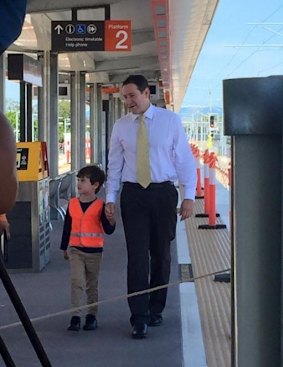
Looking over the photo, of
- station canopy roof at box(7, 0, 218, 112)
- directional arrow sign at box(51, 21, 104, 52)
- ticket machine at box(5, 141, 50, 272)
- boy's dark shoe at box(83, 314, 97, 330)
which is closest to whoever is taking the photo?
boy's dark shoe at box(83, 314, 97, 330)

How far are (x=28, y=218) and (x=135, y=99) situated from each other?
298cm

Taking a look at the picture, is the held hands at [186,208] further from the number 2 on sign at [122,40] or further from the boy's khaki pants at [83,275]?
the number 2 on sign at [122,40]

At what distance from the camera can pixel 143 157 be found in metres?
5.77

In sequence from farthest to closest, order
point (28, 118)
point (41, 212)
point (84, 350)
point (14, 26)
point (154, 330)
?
point (28, 118) → point (41, 212) → point (154, 330) → point (84, 350) → point (14, 26)

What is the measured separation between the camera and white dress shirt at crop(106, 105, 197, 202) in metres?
5.79

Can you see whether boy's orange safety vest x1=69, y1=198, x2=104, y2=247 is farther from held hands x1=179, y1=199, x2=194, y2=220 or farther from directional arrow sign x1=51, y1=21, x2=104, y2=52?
directional arrow sign x1=51, y1=21, x2=104, y2=52

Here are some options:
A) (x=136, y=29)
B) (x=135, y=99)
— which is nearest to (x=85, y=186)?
(x=135, y=99)

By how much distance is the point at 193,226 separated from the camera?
12.8 m

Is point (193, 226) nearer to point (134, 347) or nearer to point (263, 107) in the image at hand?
point (134, 347)

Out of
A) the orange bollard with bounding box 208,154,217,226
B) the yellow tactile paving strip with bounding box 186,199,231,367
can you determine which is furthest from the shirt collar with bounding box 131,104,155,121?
the orange bollard with bounding box 208,154,217,226

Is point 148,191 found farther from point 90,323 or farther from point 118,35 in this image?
point 118,35

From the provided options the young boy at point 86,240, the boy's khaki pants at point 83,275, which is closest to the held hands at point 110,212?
the young boy at point 86,240

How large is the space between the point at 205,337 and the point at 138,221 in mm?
1010

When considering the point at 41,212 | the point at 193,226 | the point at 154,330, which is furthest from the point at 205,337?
the point at 193,226
